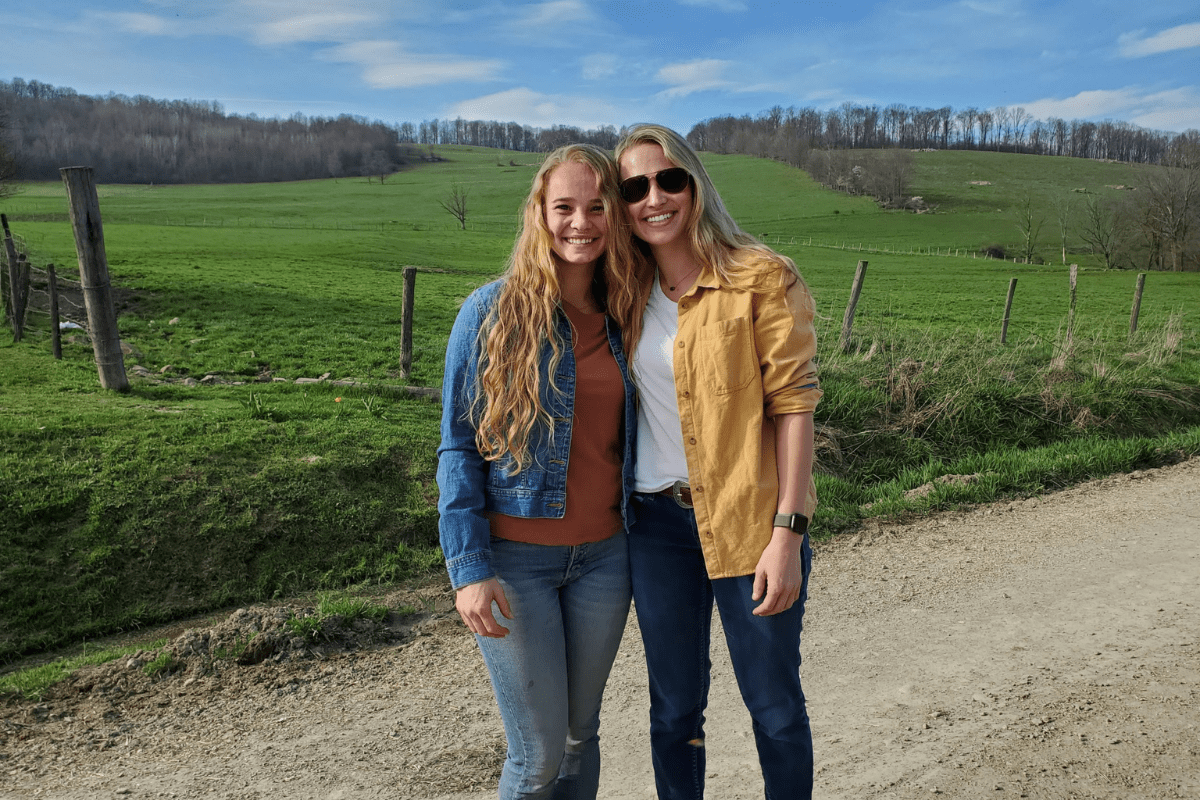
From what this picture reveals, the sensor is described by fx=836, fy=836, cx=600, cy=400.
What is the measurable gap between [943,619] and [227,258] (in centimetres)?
3419

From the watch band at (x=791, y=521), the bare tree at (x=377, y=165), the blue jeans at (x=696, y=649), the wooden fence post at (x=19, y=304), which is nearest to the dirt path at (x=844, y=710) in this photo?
the blue jeans at (x=696, y=649)

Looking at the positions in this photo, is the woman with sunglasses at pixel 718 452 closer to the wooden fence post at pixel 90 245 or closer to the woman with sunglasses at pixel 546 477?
the woman with sunglasses at pixel 546 477

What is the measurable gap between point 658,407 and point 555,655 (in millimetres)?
753

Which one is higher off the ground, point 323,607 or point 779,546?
point 779,546

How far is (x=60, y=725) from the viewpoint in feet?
13.2

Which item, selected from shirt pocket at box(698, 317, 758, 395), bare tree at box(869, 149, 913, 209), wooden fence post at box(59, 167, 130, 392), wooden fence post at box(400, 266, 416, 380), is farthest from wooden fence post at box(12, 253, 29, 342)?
bare tree at box(869, 149, 913, 209)

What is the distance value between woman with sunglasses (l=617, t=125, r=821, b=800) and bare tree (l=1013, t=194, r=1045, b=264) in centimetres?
6039

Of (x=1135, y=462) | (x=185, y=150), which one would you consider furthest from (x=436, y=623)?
(x=185, y=150)

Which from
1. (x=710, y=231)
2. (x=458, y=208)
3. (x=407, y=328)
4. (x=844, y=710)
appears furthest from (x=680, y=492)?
(x=458, y=208)

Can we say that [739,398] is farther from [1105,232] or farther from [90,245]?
[1105,232]

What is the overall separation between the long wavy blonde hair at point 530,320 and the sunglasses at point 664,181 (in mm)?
59

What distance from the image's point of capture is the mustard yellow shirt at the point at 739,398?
7.45ft

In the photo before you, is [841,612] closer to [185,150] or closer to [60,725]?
[60,725]

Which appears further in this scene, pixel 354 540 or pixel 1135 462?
pixel 1135 462
